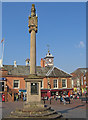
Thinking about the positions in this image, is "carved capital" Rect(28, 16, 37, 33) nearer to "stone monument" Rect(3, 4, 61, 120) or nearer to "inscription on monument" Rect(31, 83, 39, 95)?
"stone monument" Rect(3, 4, 61, 120)

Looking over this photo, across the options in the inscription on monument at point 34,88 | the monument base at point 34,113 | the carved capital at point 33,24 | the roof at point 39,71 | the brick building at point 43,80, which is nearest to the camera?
the monument base at point 34,113

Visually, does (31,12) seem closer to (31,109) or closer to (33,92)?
(33,92)

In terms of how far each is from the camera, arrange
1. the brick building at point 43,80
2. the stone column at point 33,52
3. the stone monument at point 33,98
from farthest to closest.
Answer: the brick building at point 43,80, the stone column at point 33,52, the stone monument at point 33,98

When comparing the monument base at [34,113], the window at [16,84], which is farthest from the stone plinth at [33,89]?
the window at [16,84]

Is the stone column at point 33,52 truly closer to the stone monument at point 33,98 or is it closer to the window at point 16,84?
the stone monument at point 33,98

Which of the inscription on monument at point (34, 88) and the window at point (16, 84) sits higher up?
the inscription on monument at point (34, 88)

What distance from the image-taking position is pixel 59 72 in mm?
39812

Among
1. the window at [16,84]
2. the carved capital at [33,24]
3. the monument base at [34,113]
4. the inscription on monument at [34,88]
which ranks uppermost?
the carved capital at [33,24]

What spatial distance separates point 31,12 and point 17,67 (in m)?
26.9

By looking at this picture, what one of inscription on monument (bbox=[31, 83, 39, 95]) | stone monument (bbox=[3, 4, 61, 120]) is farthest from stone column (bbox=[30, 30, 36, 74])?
inscription on monument (bbox=[31, 83, 39, 95])

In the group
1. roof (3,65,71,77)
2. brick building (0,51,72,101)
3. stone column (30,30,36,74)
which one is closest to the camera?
stone column (30,30,36,74)

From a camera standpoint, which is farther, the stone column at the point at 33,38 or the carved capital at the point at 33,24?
the carved capital at the point at 33,24

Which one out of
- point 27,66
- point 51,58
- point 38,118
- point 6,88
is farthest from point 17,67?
point 38,118

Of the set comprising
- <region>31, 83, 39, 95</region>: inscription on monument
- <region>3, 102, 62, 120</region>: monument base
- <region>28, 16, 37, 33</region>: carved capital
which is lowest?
<region>3, 102, 62, 120</region>: monument base
